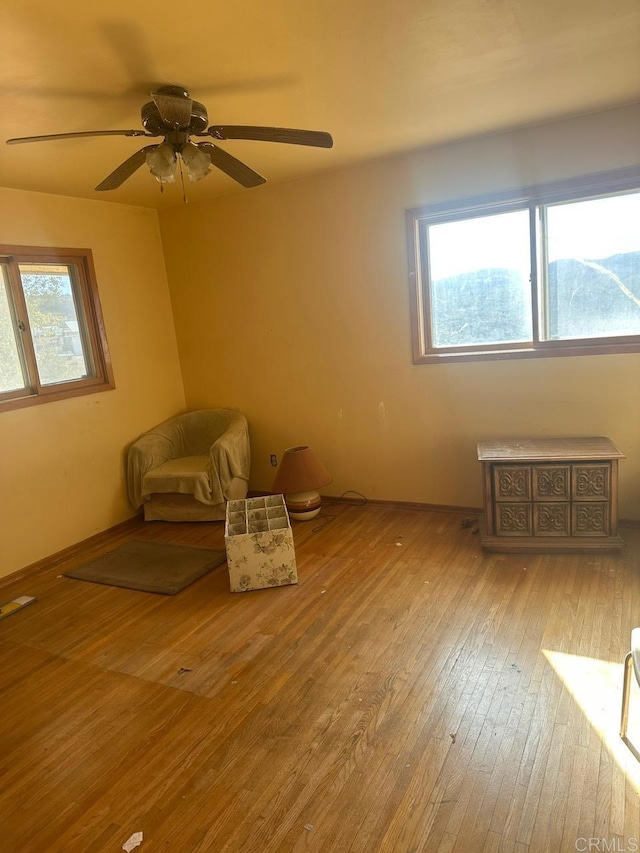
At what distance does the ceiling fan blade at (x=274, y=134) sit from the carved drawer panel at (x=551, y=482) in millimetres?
2133

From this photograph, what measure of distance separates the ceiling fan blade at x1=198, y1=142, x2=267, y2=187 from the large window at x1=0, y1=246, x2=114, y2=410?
189cm

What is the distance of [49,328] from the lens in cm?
388

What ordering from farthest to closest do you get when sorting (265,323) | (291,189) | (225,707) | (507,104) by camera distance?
(265,323) < (291,189) < (507,104) < (225,707)

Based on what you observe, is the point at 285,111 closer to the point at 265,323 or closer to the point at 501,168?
the point at 501,168

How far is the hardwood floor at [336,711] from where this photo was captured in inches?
65.2

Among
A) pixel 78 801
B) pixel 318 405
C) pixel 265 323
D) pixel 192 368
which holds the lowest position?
pixel 78 801

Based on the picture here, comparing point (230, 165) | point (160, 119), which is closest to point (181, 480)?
point (230, 165)

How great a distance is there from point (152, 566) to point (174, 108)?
2.66m

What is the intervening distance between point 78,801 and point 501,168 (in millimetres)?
3827

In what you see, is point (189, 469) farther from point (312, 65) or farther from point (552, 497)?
point (312, 65)

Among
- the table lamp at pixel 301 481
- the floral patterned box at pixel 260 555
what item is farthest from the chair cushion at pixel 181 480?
the floral patterned box at pixel 260 555

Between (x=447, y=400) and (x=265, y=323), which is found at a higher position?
(x=265, y=323)

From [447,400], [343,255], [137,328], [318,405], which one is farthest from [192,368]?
[447,400]

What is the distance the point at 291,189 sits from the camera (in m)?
4.13
